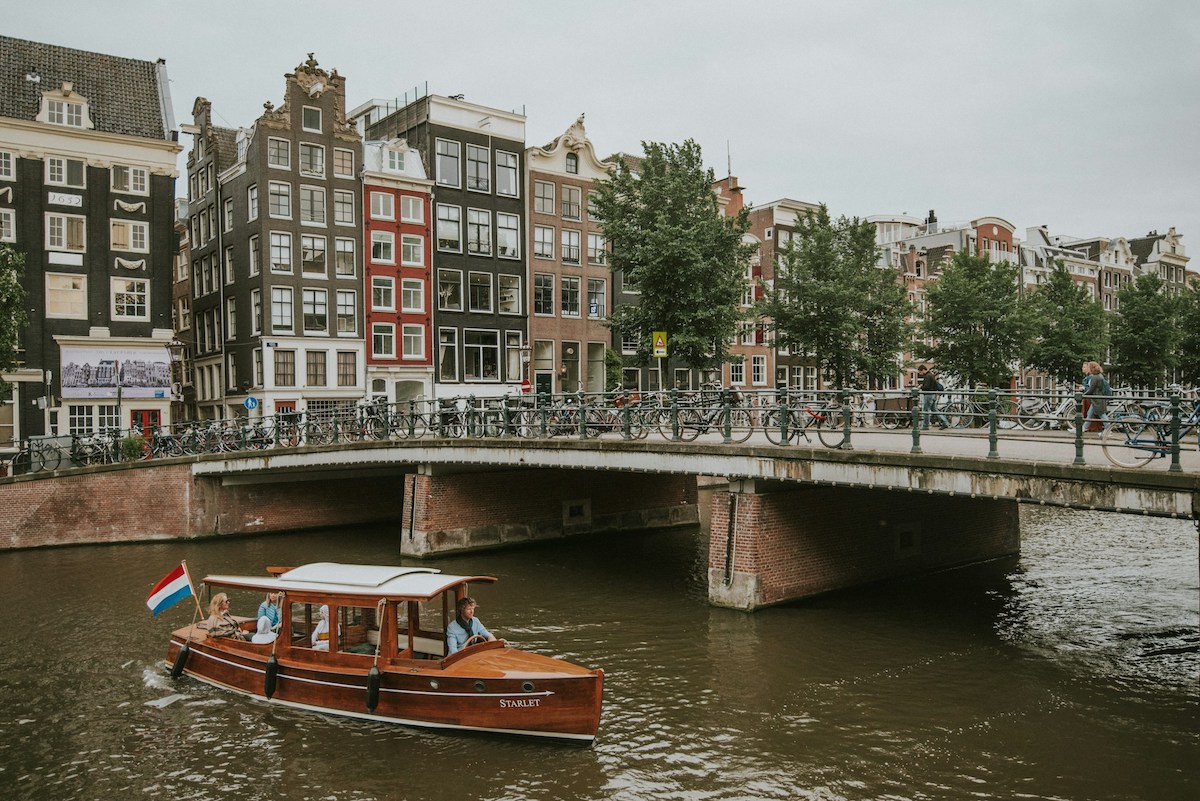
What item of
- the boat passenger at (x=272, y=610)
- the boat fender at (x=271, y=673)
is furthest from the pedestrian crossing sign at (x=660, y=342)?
the boat fender at (x=271, y=673)

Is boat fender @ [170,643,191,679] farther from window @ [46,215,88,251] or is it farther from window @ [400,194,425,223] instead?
window @ [400,194,425,223]

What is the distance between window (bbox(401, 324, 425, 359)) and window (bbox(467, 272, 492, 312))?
115 inches

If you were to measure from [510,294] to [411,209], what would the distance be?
6519 millimetres

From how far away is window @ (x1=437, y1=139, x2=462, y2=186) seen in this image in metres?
46.1

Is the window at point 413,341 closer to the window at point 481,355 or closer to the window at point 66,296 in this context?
the window at point 481,355

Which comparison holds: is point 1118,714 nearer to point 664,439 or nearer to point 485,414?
point 664,439

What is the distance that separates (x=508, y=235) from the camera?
1895 inches

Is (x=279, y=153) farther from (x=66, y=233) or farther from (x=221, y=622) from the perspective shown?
(x=221, y=622)

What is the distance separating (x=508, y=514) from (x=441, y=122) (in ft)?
82.0

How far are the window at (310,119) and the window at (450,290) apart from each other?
863cm

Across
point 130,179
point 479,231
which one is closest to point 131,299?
point 130,179

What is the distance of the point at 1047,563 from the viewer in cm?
2480

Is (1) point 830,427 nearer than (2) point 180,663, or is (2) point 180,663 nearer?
(2) point 180,663

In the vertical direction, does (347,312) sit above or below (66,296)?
below
